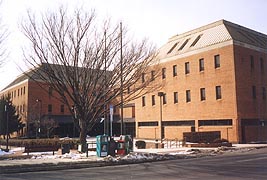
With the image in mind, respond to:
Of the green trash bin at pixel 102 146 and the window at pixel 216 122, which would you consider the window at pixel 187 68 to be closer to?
the window at pixel 216 122

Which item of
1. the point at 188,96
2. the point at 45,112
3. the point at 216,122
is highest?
the point at 188,96

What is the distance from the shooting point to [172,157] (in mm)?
23703

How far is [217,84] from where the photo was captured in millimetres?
45125

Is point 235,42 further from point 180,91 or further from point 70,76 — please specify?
point 70,76

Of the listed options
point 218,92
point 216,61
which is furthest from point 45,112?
point 216,61

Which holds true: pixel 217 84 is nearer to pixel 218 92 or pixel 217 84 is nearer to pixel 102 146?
pixel 218 92

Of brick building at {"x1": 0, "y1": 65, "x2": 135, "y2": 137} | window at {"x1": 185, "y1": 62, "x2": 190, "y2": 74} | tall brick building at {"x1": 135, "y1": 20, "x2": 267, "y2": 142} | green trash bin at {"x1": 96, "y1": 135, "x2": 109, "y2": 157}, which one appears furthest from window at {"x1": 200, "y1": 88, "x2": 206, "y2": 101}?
green trash bin at {"x1": 96, "y1": 135, "x2": 109, "y2": 157}

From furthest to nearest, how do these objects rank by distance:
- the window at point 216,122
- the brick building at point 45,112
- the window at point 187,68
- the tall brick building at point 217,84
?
the brick building at point 45,112, the window at point 187,68, the tall brick building at point 217,84, the window at point 216,122

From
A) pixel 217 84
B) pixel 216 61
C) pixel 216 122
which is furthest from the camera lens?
pixel 216 61

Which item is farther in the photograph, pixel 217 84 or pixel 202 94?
pixel 202 94

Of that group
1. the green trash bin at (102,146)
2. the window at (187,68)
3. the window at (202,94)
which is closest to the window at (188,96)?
the window at (202,94)

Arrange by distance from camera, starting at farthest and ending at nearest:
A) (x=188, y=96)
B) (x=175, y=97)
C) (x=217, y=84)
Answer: (x=175, y=97) < (x=188, y=96) < (x=217, y=84)

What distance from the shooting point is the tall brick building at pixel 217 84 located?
43250 mm

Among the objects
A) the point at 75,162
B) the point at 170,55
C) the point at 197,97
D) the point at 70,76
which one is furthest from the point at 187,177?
the point at 170,55
